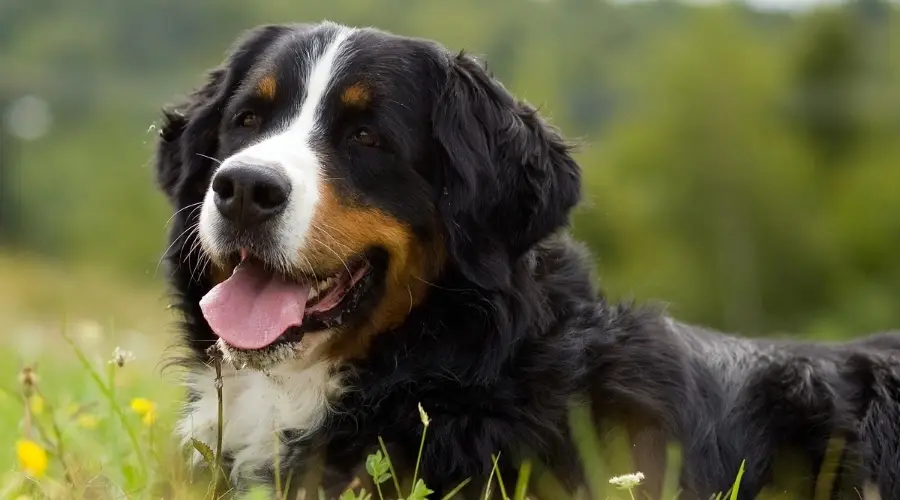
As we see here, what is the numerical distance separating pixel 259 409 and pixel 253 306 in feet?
1.58

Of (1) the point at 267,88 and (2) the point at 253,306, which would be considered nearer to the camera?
(2) the point at 253,306

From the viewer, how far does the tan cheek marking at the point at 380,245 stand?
379cm

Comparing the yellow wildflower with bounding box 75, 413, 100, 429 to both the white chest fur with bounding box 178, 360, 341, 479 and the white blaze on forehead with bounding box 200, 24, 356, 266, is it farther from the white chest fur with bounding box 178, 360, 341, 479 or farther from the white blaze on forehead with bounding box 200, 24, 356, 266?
the white blaze on forehead with bounding box 200, 24, 356, 266

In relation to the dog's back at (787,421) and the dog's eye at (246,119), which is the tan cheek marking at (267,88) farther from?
the dog's back at (787,421)

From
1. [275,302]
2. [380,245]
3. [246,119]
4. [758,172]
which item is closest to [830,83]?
[758,172]

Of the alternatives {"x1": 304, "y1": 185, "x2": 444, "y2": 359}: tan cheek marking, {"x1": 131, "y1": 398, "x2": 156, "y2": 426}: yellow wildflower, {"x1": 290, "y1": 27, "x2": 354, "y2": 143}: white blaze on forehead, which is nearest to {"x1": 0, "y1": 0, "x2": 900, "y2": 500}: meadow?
{"x1": 131, "y1": 398, "x2": 156, "y2": 426}: yellow wildflower

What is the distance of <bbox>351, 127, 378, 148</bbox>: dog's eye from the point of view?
4.07m

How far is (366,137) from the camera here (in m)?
4.08

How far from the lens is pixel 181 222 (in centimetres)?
443

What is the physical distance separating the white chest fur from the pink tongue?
0.75 ft

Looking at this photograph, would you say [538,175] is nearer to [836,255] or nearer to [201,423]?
[201,423]

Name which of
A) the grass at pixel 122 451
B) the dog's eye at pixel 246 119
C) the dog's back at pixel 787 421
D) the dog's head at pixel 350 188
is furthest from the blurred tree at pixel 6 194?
the dog's back at pixel 787 421

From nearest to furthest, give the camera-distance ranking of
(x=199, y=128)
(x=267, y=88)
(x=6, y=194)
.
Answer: (x=267, y=88)
(x=199, y=128)
(x=6, y=194)

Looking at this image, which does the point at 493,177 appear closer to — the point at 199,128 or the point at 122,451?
the point at 199,128
